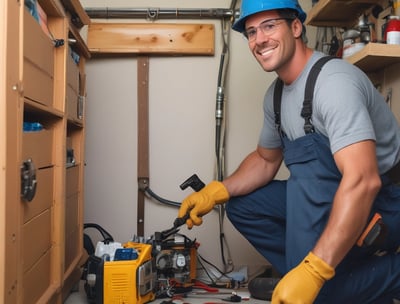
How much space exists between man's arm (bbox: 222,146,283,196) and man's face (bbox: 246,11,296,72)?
45cm

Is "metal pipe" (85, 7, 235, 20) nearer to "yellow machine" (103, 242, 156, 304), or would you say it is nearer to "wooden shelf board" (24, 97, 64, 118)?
"wooden shelf board" (24, 97, 64, 118)

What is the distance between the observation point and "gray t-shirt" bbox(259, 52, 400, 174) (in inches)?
44.9

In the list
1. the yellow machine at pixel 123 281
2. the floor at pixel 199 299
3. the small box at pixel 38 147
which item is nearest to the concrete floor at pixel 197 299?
the floor at pixel 199 299

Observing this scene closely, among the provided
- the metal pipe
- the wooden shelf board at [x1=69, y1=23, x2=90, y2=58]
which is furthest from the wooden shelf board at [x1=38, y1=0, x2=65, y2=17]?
the metal pipe

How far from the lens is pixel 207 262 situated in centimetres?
228

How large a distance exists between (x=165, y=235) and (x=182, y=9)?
1242 mm

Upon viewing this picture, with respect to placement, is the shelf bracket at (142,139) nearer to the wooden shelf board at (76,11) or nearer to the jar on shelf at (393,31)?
the wooden shelf board at (76,11)

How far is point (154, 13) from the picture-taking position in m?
2.28

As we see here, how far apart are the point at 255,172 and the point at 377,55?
2.15 ft

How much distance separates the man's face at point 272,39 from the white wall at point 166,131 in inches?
33.3

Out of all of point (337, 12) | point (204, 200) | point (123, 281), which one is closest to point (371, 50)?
point (337, 12)

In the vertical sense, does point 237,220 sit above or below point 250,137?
below

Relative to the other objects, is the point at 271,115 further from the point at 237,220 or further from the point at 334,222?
the point at 334,222

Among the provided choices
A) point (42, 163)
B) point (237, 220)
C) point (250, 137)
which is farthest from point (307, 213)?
point (250, 137)
